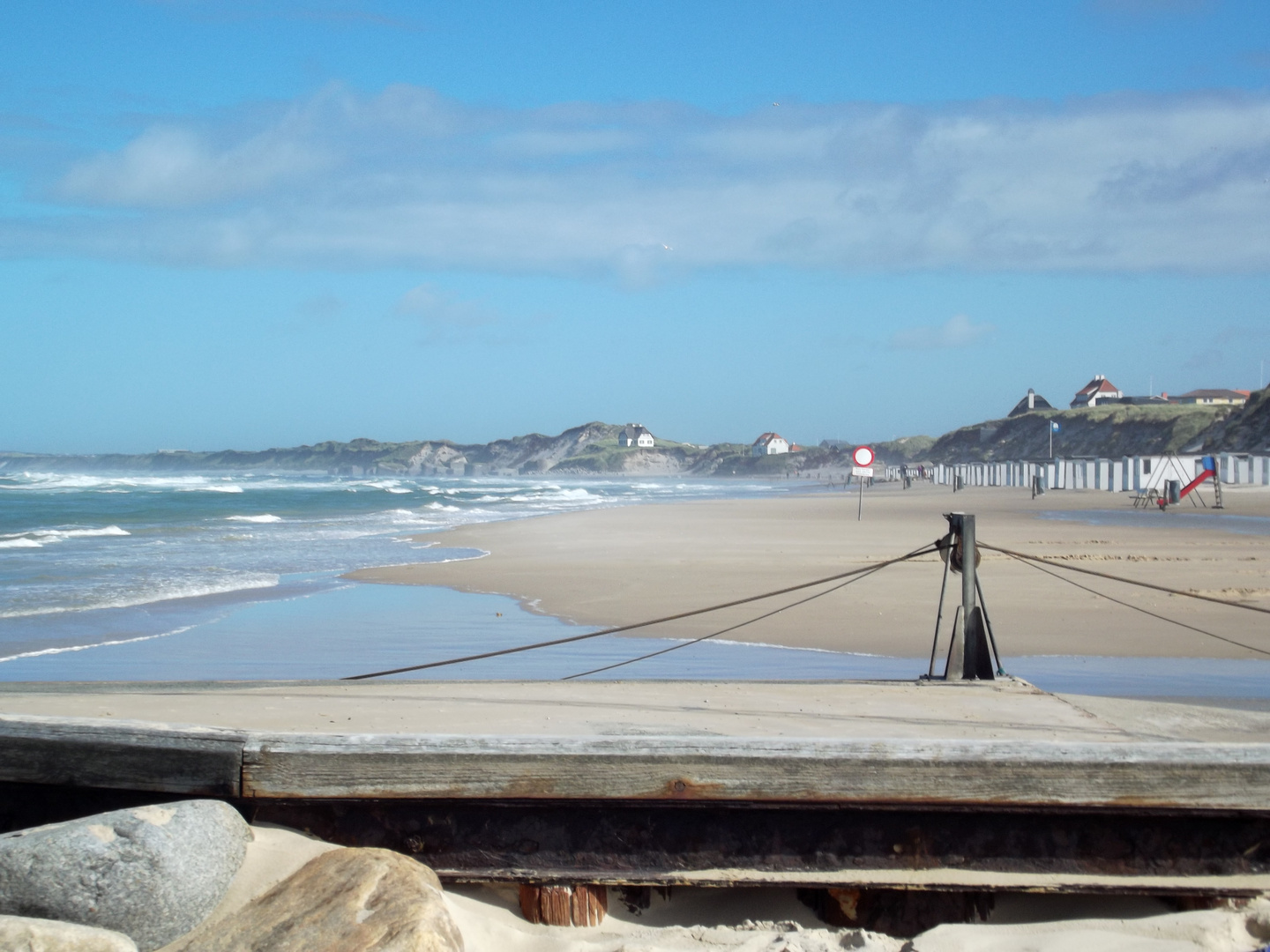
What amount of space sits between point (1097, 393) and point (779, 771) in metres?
153

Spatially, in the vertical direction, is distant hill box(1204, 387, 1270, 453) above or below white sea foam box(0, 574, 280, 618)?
above

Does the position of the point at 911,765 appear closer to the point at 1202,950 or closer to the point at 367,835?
the point at 1202,950

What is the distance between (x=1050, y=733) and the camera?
12.7 feet

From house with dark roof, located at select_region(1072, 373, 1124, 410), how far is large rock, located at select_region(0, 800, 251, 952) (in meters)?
149

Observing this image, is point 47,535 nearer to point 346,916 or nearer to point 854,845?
point 346,916

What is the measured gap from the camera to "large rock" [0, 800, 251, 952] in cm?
275

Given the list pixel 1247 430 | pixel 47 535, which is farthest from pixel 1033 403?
pixel 47 535

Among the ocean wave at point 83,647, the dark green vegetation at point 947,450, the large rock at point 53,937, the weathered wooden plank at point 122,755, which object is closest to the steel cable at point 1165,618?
the weathered wooden plank at point 122,755

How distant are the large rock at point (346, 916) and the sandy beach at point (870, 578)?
6.88 metres

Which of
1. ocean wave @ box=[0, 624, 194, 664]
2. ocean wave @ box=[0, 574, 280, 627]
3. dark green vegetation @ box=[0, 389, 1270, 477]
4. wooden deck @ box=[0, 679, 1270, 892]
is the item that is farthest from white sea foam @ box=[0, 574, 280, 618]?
dark green vegetation @ box=[0, 389, 1270, 477]

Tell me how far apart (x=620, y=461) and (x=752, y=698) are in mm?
179768

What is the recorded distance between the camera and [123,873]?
9.11 feet

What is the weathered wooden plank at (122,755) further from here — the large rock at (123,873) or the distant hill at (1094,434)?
the distant hill at (1094,434)

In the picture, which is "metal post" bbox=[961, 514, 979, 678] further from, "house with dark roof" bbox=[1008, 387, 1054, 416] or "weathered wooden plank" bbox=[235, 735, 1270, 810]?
"house with dark roof" bbox=[1008, 387, 1054, 416]
